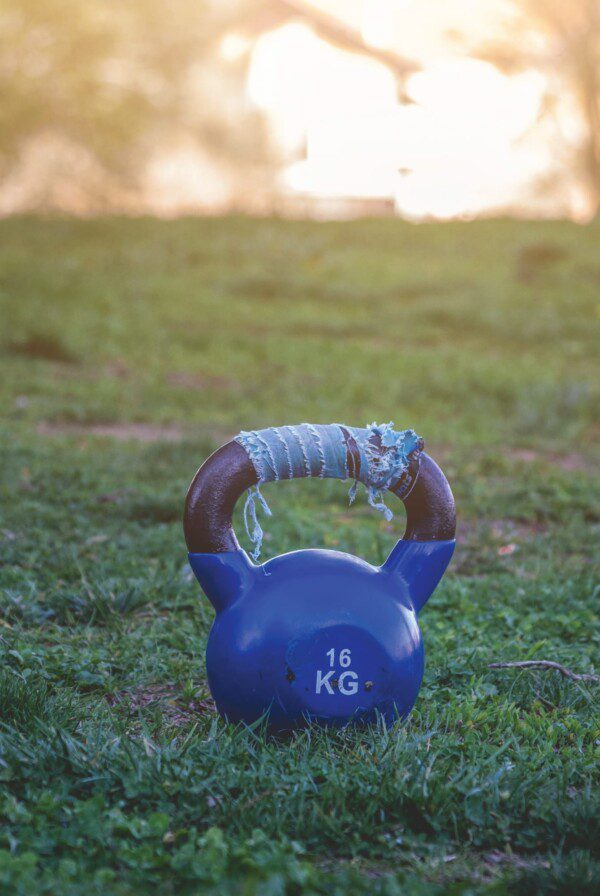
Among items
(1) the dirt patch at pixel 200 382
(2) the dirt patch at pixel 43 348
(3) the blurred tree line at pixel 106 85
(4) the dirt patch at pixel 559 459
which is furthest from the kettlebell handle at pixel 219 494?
(3) the blurred tree line at pixel 106 85

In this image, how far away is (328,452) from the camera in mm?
3078

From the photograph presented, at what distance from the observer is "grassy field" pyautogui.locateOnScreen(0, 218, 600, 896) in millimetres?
2498

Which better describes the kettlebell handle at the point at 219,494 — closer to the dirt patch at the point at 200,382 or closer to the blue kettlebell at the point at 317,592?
the blue kettlebell at the point at 317,592

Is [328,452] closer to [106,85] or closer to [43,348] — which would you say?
[43,348]

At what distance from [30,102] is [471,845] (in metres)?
16.7

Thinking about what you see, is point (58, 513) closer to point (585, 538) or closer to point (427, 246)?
point (585, 538)

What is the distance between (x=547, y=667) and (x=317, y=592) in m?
1.15

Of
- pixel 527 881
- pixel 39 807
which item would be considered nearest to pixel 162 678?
pixel 39 807

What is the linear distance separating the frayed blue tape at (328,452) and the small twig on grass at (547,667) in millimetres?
943

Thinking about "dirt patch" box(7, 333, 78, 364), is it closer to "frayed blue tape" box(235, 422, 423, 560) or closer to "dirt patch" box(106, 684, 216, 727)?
"dirt patch" box(106, 684, 216, 727)

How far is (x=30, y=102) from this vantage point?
17.1 meters

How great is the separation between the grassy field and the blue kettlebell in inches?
5.1

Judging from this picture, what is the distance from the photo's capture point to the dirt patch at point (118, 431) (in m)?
7.52

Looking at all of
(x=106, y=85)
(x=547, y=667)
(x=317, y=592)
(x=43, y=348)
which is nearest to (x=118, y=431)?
(x=43, y=348)
